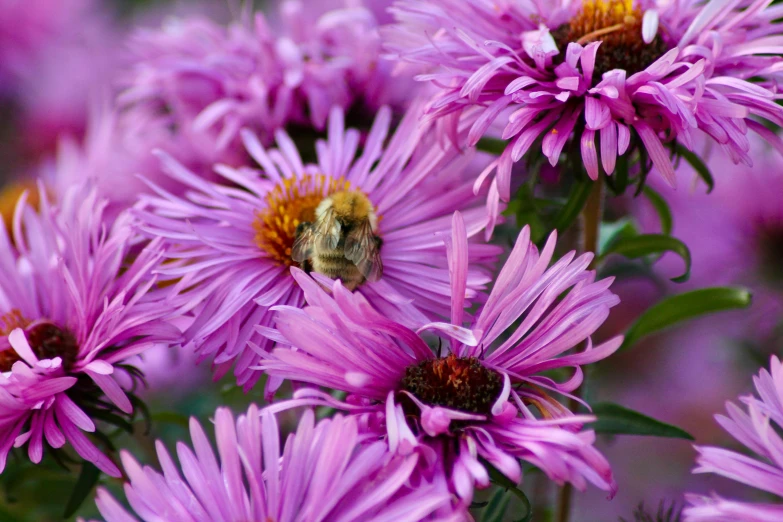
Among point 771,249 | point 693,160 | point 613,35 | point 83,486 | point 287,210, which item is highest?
point 613,35

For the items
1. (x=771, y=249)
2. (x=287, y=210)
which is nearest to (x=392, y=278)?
(x=287, y=210)

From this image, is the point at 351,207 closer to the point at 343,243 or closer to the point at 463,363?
the point at 343,243

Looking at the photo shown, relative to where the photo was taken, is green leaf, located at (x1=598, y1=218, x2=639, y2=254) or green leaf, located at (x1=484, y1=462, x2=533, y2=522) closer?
green leaf, located at (x1=484, y1=462, x2=533, y2=522)

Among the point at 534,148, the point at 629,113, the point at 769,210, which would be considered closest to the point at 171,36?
the point at 534,148

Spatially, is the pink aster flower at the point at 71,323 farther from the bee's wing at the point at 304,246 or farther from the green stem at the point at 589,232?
the green stem at the point at 589,232

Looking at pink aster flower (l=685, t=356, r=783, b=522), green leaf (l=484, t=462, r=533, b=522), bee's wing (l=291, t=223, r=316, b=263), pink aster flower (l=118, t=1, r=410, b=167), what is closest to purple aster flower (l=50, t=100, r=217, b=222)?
pink aster flower (l=118, t=1, r=410, b=167)

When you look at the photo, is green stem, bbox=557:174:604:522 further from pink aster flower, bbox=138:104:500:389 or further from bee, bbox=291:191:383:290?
bee, bbox=291:191:383:290
